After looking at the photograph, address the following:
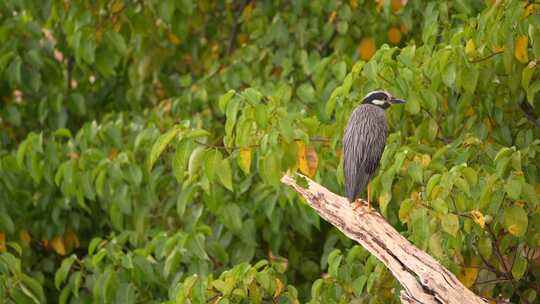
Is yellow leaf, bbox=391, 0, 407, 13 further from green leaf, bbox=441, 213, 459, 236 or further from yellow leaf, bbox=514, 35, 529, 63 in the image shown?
green leaf, bbox=441, 213, 459, 236

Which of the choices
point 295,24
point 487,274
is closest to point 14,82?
point 295,24

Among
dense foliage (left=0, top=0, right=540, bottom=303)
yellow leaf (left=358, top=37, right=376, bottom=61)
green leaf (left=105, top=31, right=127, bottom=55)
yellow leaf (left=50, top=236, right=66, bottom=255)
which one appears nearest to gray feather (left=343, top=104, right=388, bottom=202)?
dense foliage (left=0, top=0, right=540, bottom=303)

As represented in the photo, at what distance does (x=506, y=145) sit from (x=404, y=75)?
0.68 meters

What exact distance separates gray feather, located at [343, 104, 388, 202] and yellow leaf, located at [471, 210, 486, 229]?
557mm

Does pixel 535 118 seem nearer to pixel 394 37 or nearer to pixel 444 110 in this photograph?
pixel 444 110

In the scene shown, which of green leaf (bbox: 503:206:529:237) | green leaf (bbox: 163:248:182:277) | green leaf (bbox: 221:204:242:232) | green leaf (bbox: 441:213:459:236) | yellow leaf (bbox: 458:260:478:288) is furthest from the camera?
green leaf (bbox: 221:204:242:232)

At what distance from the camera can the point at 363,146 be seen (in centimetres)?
512

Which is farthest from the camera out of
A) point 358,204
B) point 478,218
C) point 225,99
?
point 225,99

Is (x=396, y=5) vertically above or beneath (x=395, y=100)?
above

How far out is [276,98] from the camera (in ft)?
17.0

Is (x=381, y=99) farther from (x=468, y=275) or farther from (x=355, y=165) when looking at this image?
(x=468, y=275)

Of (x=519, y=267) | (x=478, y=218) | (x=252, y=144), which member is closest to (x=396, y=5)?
(x=252, y=144)

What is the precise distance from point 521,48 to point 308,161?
3.87 feet

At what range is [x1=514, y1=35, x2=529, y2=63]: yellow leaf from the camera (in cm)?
516
